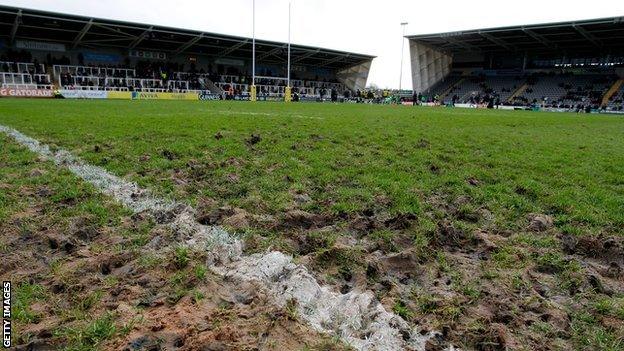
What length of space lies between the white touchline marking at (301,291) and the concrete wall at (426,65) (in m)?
71.7

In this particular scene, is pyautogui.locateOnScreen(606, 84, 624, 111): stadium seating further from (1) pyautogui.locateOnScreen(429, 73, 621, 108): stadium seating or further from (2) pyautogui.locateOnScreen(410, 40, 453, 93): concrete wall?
(2) pyautogui.locateOnScreen(410, 40, 453, 93): concrete wall

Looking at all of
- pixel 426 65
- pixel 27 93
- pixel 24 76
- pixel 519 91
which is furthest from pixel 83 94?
pixel 519 91

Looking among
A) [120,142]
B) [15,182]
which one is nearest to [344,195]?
[15,182]

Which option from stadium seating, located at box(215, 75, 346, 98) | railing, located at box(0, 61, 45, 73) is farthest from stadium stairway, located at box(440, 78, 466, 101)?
railing, located at box(0, 61, 45, 73)

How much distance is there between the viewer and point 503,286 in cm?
357

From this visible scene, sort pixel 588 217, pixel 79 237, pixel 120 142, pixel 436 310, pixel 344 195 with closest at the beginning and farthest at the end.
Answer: pixel 436 310
pixel 79 237
pixel 588 217
pixel 344 195
pixel 120 142

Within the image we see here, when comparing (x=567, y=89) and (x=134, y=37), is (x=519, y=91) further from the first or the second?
(x=134, y=37)

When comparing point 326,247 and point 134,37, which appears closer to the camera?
point 326,247

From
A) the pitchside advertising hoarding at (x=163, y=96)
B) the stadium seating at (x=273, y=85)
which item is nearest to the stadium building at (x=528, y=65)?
the stadium seating at (x=273, y=85)

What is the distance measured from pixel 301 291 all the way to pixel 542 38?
68148mm

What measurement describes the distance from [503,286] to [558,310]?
46 centimetres

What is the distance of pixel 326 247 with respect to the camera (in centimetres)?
429

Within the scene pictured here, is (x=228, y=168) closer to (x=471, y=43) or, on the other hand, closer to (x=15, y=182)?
(x=15, y=182)

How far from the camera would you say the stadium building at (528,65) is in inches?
2195
